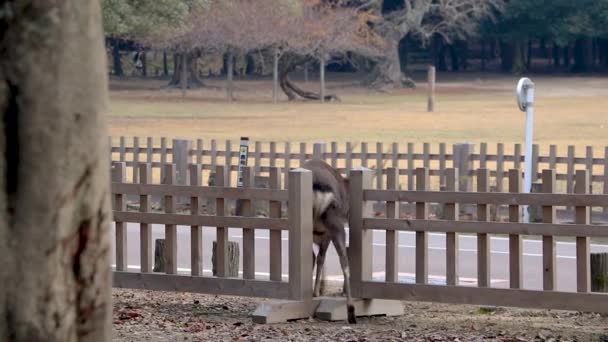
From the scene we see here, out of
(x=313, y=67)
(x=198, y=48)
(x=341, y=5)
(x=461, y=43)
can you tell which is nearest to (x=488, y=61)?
(x=461, y=43)

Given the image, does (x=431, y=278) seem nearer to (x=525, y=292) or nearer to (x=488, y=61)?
(x=525, y=292)

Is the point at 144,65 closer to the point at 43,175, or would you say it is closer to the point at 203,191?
the point at 203,191

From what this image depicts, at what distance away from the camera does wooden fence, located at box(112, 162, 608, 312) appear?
8.92 metres

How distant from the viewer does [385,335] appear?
8695mm

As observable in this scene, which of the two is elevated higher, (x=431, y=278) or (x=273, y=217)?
(x=273, y=217)

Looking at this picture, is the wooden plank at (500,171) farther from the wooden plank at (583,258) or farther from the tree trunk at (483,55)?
the tree trunk at (483,55)

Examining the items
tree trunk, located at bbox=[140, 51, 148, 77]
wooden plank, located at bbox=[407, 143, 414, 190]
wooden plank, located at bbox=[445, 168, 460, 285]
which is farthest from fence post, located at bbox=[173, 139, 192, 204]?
tree trunk, located at bbox=[140, 51, 148, 77]

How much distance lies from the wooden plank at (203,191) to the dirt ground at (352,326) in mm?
941

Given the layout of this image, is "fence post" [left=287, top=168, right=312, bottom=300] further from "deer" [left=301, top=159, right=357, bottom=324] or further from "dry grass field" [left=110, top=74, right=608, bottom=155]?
"dry grass field" [left=110, top=74, right=608, bottom=155]

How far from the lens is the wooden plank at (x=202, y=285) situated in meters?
9.57

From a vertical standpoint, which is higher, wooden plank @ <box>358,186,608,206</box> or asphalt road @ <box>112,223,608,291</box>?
wooden plank @ <box>358,186,608,206</box>

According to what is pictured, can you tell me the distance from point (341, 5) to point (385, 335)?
61.9 metres

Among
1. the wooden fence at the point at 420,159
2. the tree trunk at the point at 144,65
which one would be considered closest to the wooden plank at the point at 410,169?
the wooden fence at the point at 420,159

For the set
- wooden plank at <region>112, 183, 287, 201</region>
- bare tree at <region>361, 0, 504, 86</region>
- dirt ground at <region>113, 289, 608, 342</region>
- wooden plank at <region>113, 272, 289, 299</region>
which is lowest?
dirt ground at <region>113, 289, 608, 342</region>
